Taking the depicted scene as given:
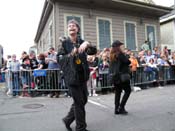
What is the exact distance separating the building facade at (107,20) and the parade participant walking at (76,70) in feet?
24.4

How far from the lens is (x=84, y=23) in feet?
41.4

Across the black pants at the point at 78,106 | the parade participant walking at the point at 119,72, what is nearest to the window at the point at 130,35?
the parade participant walking at the point at 119,72

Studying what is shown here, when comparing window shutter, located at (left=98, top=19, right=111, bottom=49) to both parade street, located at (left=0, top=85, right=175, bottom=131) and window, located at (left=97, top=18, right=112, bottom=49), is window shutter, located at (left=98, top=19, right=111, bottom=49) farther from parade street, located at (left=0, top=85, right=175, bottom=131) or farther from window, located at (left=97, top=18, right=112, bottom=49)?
parade street, located at (left=0, top=85, right=175, bottom=131)

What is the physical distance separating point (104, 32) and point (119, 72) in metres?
7.98

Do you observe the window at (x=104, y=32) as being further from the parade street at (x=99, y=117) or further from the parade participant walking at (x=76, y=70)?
the parade participant walking at (x=76, y=70)

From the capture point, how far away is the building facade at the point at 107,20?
1191cm

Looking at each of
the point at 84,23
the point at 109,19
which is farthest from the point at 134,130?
the point at 109,19

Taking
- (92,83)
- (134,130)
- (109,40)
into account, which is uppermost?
(109,40)

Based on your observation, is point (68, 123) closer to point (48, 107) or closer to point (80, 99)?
point (80, 99)

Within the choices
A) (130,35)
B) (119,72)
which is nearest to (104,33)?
(130,35)

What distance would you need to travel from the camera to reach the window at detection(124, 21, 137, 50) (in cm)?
1430

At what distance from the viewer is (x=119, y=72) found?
18.7ft

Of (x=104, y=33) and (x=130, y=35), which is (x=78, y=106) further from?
(x=130, y=35)

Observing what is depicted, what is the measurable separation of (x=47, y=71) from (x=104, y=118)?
437 cm
